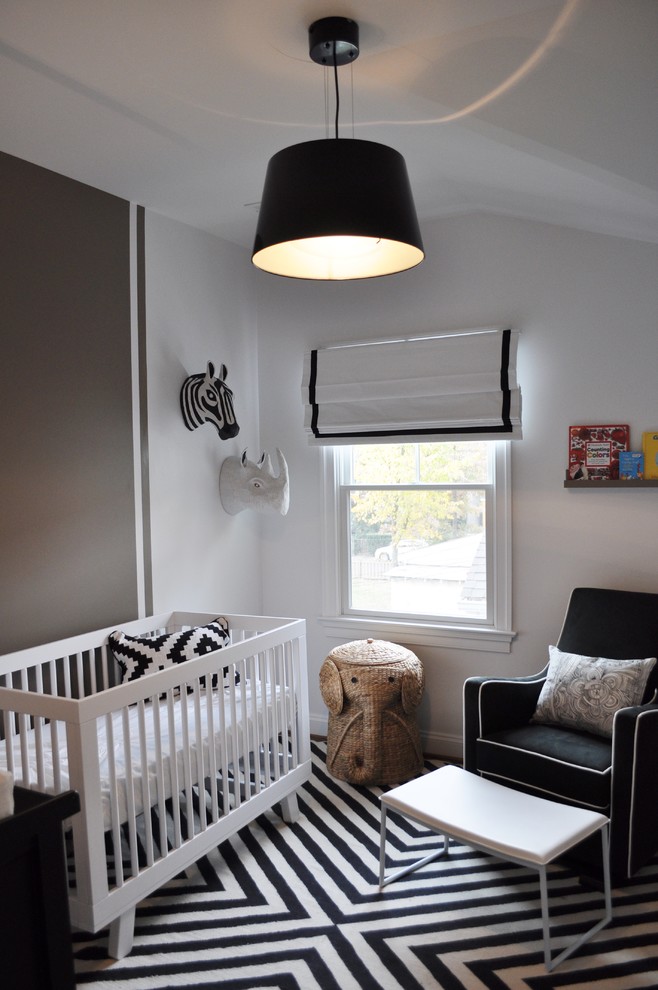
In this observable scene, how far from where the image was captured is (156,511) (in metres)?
3.43

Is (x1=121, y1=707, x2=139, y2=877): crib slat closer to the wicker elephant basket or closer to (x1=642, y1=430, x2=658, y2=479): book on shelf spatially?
the wicker elephant basket

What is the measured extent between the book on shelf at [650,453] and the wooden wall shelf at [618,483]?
0.03 meters

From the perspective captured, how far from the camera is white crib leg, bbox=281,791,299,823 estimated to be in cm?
311

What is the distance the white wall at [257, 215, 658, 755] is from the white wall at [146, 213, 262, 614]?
30 cm

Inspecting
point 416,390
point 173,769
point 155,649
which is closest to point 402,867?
point 173,769

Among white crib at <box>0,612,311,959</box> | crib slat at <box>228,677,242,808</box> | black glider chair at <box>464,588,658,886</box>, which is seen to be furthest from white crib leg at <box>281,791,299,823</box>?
black glider chair at <box>464,588,658,886</box>

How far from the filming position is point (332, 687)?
3.45 meters

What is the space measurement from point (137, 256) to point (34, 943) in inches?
109

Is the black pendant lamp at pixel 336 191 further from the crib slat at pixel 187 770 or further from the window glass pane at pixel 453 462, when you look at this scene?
the window glass pane at pixel 453 462

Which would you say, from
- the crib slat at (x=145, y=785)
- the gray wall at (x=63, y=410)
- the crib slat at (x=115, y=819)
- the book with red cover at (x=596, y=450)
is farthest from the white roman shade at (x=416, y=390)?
the crib slat at (x=115, y=819)

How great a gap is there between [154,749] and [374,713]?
1140 millimetres

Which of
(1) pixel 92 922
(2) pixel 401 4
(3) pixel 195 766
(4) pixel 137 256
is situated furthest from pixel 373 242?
(1) pixel 92 922

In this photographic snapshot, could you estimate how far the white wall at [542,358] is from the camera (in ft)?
10.7

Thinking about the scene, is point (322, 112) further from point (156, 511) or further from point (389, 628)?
point (389, 628)
